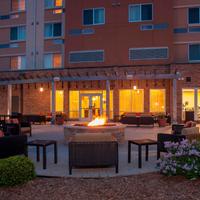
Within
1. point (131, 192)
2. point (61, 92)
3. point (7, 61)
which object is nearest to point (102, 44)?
point (61, 92)

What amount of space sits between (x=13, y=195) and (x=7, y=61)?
26024 mm

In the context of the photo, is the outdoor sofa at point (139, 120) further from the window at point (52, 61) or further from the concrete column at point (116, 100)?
the window at point (52, 61)

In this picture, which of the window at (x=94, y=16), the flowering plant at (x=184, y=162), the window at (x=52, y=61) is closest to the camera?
the flowering plant at (x=184, y=162)

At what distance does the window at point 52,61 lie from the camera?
2806 cm

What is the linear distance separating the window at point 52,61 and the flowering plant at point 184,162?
22.4 m

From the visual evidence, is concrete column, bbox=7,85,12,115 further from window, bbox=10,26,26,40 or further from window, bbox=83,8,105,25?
window, bbox=83,8,105,25

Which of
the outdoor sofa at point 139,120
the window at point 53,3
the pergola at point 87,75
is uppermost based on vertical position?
the window at point 53,3

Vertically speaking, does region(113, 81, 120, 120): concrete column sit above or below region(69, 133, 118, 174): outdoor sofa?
above

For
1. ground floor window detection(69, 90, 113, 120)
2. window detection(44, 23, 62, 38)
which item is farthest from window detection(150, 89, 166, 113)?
window detection(44, 23, 62, 38)

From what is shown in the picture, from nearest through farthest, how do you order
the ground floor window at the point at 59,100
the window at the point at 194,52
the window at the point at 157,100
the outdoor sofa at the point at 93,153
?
the outdoor sofa at the point at 93,153 → the window at the point at 157,100 → the window at the point at 194,52 → the ground floor window at the point at 59,100

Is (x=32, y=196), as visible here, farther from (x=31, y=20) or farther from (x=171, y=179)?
(x=31, y=20)

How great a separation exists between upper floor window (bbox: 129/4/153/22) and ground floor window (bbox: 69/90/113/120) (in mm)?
6564

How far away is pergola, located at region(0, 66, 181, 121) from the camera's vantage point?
21906 mm

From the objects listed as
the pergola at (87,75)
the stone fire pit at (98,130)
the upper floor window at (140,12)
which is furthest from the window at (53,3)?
the stone fire pit at (98,130)
